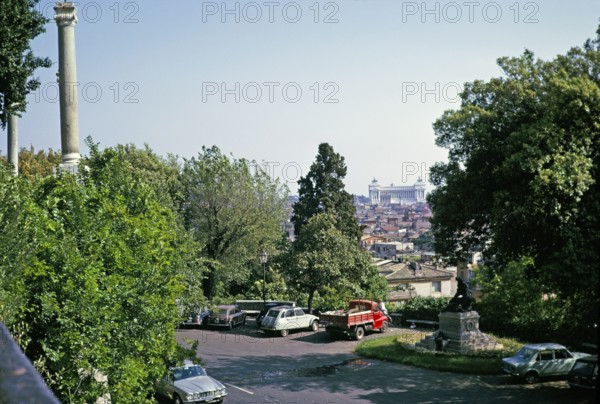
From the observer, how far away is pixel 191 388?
18.6 metres

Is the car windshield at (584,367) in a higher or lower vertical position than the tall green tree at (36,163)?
lower

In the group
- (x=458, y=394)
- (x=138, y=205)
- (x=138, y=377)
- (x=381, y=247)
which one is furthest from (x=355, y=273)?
(x=381, y=247)

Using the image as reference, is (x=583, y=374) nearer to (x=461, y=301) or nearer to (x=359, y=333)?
(x=461, y=301)

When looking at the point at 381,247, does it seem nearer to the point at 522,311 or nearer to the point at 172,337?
the point at 522,311

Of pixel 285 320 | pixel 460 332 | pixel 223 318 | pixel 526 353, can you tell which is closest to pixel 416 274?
pixel 223 318

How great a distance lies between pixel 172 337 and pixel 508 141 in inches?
513

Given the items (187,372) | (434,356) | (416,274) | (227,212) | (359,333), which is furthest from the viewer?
(416,274)

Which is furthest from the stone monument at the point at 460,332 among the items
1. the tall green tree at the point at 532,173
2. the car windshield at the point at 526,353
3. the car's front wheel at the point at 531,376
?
the car's front wheel at the point at 531,376

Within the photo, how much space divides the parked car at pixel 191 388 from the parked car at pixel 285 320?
12.6 m

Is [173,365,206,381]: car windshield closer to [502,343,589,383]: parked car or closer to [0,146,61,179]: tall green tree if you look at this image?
[502,343,589,383]: parked car

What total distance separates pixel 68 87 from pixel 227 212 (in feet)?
61.7

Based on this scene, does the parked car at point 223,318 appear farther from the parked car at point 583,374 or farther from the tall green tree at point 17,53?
the parked car at point 583,374

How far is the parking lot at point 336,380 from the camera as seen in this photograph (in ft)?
63.7

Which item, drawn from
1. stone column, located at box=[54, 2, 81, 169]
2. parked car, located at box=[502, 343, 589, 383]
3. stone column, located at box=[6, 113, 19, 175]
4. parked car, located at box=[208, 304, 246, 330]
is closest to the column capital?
stone column, located at box=[54, 2, 81, 169]
